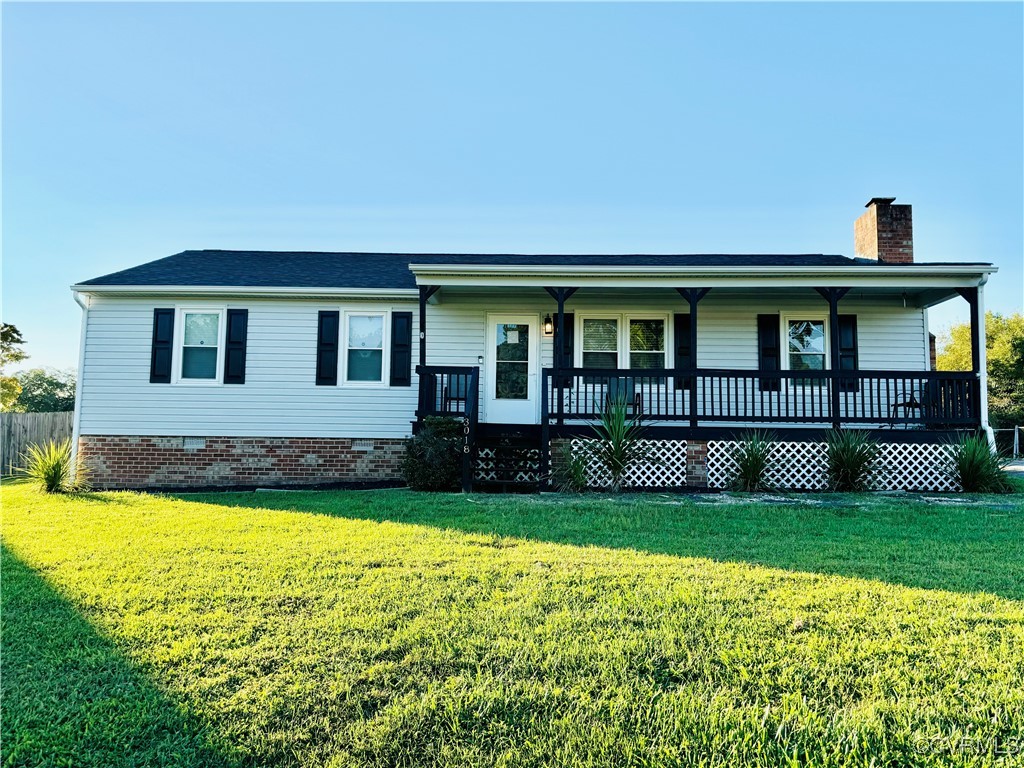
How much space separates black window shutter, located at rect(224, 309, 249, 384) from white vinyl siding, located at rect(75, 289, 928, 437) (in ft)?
0.41

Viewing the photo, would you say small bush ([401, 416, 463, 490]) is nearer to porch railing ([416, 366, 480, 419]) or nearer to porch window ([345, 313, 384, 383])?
porch railing ([416, 366, 480, 419])

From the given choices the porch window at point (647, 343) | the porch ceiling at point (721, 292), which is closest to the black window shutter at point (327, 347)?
the porch ceiling at point (721, 292)

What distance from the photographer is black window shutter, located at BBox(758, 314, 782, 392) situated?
1194 centimetres

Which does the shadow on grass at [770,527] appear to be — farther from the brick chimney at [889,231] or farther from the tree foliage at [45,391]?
the tree foliage at [45,391]

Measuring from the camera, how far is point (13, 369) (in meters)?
27.2

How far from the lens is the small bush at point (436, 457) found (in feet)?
31.4

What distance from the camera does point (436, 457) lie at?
31.4 feet

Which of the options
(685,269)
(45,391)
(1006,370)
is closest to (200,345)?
(685,269)

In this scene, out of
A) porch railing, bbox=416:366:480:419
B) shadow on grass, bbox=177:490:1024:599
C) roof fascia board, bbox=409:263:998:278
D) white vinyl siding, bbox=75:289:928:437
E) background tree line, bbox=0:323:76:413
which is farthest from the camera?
background tree line, bbox=0:323:76:413

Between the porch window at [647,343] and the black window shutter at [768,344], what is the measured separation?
73.1 inches

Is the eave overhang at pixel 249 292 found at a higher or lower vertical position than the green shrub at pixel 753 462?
higher

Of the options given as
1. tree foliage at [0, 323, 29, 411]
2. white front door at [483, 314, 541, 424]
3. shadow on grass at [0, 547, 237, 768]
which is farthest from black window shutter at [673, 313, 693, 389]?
tree foliage at [0, 323, 29, 411]

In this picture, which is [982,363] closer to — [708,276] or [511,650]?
[708,276]

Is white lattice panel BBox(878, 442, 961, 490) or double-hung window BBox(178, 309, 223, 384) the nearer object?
white lattice panel BBox(878, 442, 961, 490)
